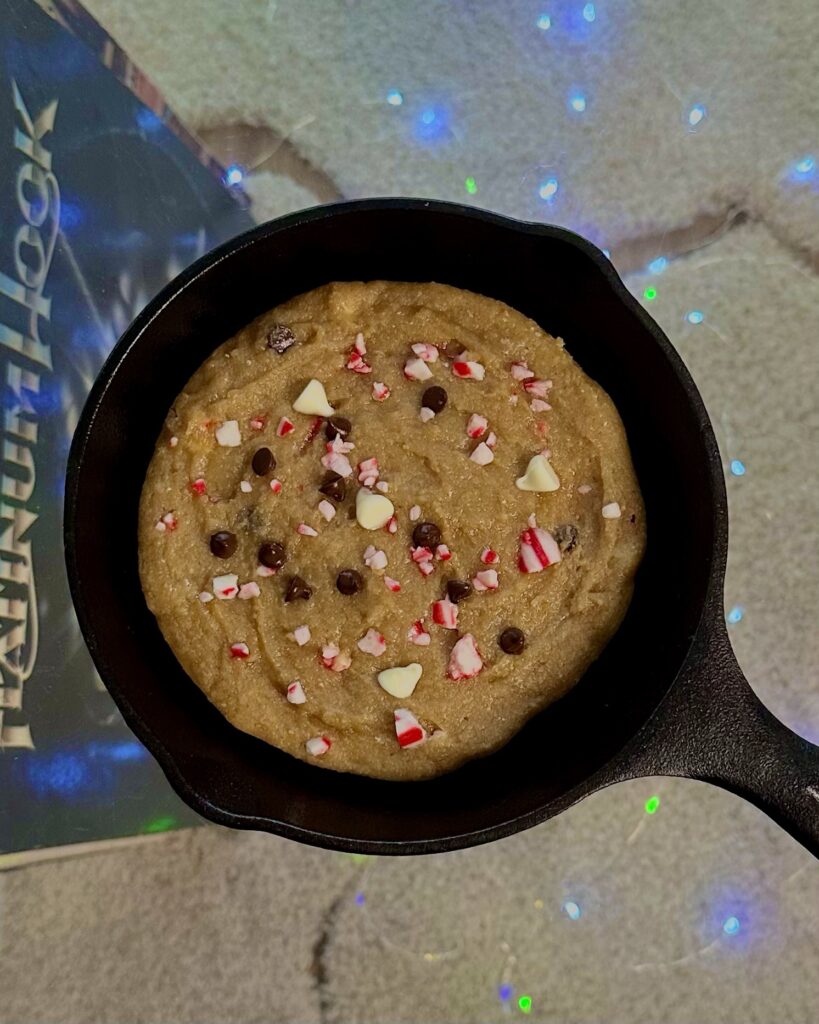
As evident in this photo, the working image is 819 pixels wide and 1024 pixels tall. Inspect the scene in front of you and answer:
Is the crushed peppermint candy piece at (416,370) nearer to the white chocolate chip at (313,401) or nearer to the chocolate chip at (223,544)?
the white chocolate chip at (313,401)

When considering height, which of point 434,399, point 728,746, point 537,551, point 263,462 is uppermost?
point 434,399

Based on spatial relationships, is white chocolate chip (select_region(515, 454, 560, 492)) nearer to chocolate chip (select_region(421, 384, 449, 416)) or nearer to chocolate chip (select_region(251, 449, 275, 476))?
chocolate chip (select_region(421, 384, 449, 416))

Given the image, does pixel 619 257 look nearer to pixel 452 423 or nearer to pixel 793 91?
pixel 793 91

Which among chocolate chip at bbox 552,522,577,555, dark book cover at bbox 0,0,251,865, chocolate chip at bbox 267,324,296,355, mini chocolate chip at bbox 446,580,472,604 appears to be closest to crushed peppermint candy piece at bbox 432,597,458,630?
mini chocolate chip at bbox 446,580,472,604

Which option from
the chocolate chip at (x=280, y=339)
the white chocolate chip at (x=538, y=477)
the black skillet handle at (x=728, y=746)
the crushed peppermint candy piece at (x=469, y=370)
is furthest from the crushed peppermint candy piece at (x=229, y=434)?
the black skillet handle at (x=728, y=746)

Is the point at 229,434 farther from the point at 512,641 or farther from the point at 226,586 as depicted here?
the point at 512,641

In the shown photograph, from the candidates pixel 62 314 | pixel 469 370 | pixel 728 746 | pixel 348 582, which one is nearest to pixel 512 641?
pixel 348 582

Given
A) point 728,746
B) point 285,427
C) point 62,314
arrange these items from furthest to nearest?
point 62,314 < point 285,427 < point 728,746

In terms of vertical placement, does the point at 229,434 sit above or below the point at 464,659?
above
